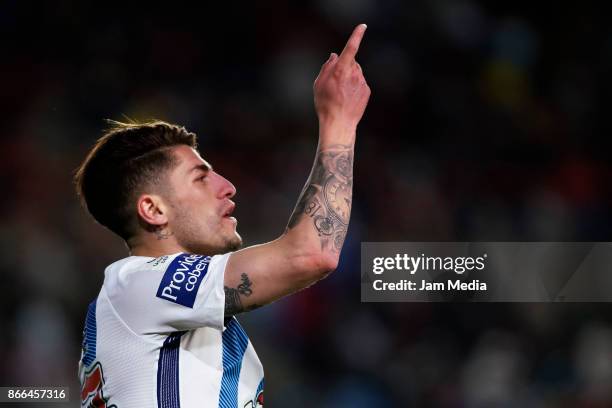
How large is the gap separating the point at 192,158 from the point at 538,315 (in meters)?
4.66

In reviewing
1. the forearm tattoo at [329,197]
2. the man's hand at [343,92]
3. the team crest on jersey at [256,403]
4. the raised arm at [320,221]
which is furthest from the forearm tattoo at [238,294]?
the man's hand at [343,92]

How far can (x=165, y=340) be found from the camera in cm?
230

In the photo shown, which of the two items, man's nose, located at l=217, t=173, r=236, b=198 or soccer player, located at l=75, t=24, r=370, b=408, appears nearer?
soccer player, located at l=75, t=24, r=370, b=408

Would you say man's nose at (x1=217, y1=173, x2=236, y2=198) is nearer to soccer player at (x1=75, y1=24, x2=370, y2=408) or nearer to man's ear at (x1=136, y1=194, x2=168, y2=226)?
soccer player at (x1=75, y1=24, x2=370, y2=408)

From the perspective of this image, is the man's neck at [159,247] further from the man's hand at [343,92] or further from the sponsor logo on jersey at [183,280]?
the man's hand at [343,92]

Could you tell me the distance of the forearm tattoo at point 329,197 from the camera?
2211 mm

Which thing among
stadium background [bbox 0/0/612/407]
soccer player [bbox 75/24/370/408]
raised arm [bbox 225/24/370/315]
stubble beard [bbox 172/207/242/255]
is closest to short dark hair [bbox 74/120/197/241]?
soccer player [bbox 75/24/370/408]

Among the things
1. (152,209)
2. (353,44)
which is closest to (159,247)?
(152,209)

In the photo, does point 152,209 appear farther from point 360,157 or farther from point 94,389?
point 360,157

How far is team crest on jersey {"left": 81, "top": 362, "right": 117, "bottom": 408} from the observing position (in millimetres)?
2385

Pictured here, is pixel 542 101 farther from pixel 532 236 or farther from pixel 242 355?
pixel 242 355

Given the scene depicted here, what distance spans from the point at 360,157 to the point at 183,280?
505 cm

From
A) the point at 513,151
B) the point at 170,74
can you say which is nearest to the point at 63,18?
the point at 170,74

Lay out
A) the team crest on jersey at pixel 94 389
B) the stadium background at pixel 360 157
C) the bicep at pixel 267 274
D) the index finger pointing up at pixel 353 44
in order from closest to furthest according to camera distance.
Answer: the bicep at pixel 267 274, the index finger pointing up at pixel 353 44, the team crest on jersey at pixel 94 389, the stadium background at pixel 360 157
